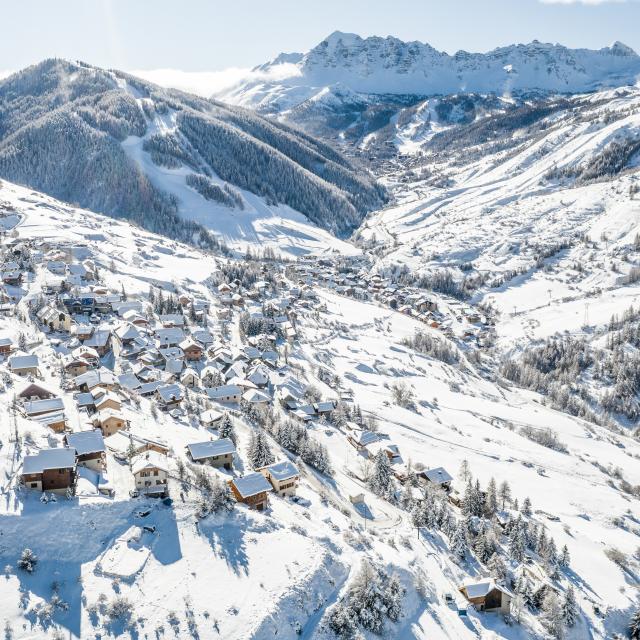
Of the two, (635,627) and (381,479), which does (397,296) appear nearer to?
(381,479)

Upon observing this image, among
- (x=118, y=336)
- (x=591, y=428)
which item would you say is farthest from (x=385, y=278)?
(x=118, y=336)

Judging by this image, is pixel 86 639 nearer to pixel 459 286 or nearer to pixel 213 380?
pixel 213 380

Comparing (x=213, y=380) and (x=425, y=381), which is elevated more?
(x=213, y=380)

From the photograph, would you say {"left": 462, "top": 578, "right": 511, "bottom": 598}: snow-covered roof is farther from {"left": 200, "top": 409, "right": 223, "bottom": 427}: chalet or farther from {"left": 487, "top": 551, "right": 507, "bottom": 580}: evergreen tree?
{"left": 200, "top": 409, "right": 223, "bottom": 427}: chalet

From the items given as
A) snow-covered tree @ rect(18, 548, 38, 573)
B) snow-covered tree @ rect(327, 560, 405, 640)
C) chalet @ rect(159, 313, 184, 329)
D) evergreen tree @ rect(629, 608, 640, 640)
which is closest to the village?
chalet @ rect(159, 313, 184, 329)

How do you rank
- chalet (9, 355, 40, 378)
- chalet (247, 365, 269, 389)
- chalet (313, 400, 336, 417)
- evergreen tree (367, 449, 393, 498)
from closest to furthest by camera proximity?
evergreen tree (367, 449, 393, 498) < chalet (9, 355, 40, 378) < chalet (313, 400, 336, 417) < chalet (247, 365, 269, 389)

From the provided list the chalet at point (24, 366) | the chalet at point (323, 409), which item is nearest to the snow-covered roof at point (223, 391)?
the chalet at point (323, 409)
